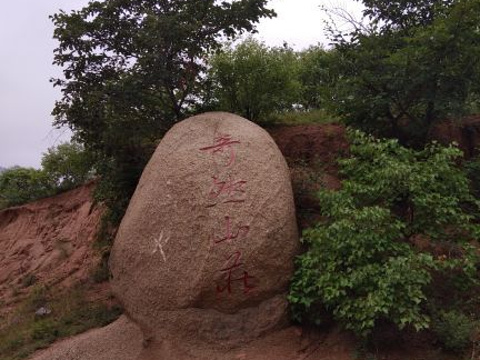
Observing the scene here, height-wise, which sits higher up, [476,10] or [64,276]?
[476,10]

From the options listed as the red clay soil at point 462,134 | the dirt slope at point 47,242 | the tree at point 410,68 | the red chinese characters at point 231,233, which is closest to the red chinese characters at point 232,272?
the red chinese characters at point 231,233

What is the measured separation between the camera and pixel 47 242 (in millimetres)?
12172

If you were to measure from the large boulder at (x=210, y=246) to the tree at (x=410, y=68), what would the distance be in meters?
1.88

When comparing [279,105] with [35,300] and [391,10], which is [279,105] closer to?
[391,10]

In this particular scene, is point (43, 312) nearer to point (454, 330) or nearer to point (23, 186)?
point (454, 330)

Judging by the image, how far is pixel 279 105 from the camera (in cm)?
973

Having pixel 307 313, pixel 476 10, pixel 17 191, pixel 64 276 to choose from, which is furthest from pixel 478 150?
pixel 17 191

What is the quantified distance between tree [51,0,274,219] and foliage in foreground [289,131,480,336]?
10.5ft

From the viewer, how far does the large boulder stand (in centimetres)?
641

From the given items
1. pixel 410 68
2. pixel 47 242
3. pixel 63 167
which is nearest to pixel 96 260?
pixel 47 242

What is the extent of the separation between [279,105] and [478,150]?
340 cm

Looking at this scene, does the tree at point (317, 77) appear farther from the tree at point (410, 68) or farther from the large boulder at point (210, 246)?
the large boulder at point (210, 246)

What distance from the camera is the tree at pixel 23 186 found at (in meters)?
14.1

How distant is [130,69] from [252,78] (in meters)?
2.10
